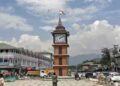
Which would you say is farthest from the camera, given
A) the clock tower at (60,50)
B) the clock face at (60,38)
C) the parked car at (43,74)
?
the clock face at (60,38)

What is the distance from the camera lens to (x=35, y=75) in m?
113

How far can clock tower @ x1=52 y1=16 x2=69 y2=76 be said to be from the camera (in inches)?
4577

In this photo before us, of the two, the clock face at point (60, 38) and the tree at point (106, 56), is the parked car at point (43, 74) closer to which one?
the clock face at point (60, 38)

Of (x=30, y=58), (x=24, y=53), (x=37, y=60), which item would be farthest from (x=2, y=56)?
(x=37, y=60)

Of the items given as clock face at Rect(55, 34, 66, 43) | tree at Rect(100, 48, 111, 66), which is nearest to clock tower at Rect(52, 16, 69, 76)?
clock face at Rect(55, 34, 66, 43)

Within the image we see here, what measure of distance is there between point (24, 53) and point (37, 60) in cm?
2988

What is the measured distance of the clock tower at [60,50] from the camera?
116 metres

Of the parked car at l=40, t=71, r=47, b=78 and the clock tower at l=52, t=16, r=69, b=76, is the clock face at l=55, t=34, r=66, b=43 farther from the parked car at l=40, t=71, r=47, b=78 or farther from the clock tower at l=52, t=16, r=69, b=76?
the parked car at l=40, t=71, r=47, b=78

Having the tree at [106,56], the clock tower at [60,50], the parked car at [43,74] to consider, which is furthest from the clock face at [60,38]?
the tree at [106,56]

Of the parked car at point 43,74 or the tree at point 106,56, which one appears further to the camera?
the tree at point 106,56

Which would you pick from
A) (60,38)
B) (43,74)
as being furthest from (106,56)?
(43,74)

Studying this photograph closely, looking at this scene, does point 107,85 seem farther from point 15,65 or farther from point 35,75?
point 15,65

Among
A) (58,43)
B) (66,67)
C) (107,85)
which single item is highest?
(58,43)

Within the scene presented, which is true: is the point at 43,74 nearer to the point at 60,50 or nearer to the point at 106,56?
the point at 60,50
